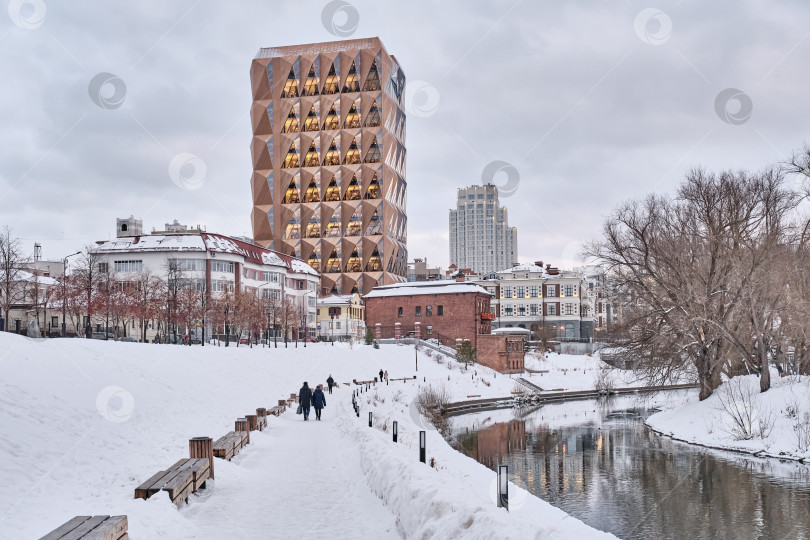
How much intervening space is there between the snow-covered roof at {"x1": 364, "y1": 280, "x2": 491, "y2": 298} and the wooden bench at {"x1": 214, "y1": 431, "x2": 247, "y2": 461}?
60.9 meters

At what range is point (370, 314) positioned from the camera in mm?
82500

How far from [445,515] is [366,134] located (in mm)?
126819

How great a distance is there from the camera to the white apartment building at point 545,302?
363 feet

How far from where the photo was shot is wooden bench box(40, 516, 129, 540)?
24.0ft

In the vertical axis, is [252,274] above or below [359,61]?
below

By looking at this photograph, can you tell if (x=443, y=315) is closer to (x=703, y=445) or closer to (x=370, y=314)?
(x=370, y=314)

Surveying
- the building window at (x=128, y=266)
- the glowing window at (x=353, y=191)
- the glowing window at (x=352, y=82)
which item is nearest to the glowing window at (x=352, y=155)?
the glowing window at (x=353, y=191)

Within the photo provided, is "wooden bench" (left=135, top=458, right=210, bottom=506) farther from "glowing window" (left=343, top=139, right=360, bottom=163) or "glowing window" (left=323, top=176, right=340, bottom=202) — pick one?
"glowing window" (left=343, top=139, right=360, bottom=163)

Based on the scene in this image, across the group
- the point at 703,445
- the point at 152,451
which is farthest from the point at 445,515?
the point at 703,445

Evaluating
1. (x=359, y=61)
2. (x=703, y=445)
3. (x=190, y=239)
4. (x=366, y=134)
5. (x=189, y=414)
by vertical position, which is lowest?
(x=703, y=445)

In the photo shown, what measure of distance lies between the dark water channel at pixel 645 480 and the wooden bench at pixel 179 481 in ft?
34.6

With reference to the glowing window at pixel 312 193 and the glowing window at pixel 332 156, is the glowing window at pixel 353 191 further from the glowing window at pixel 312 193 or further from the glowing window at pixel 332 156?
the glowing window at pixel 312 193

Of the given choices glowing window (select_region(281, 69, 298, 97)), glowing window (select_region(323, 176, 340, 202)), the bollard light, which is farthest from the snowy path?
glowing window (select_region(281, 69, 298, 97))

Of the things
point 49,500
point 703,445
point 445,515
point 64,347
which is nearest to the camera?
point 445,515
